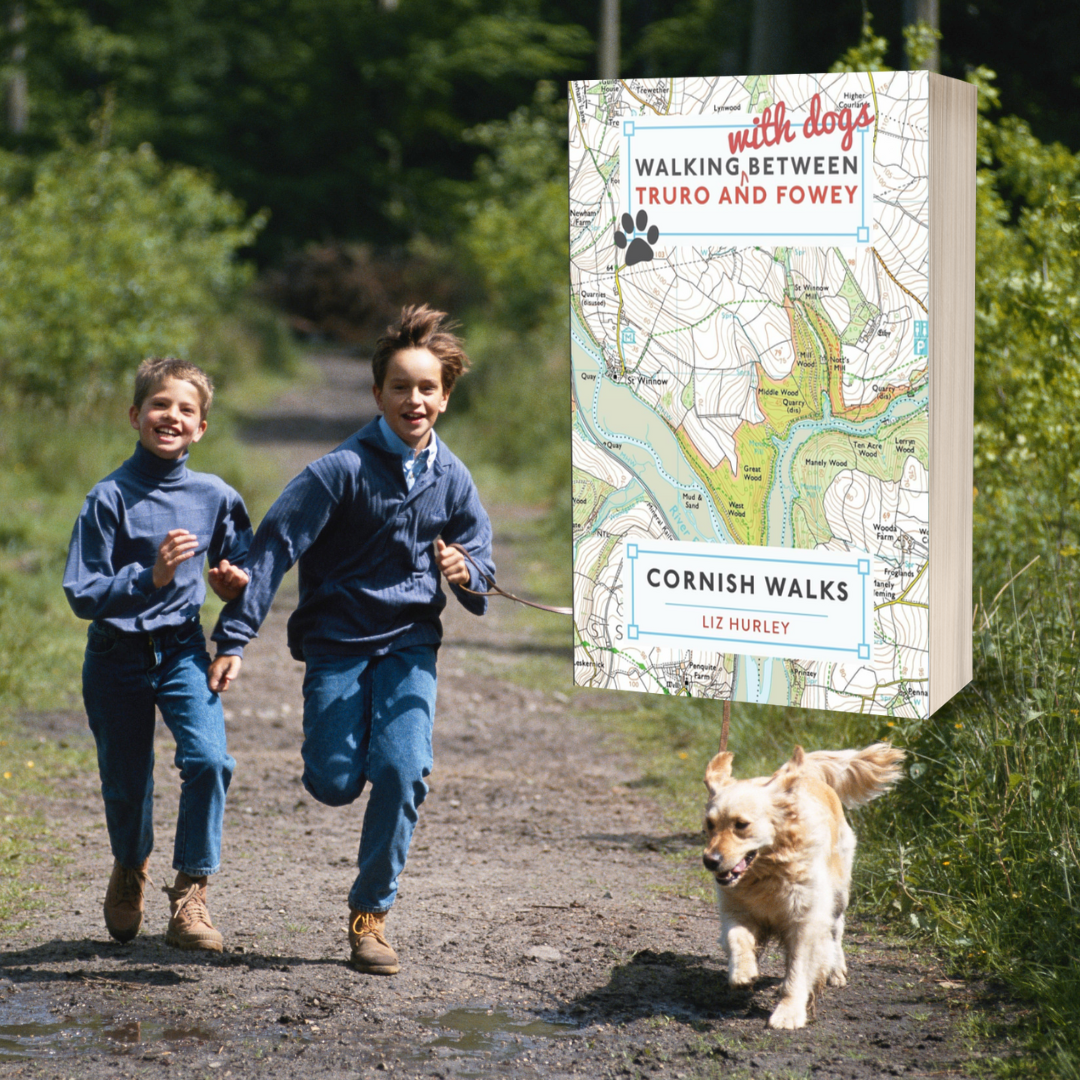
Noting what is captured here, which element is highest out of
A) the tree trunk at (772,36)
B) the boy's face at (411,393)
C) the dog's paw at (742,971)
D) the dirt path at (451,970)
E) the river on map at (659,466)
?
the tree trunk at (772,36)

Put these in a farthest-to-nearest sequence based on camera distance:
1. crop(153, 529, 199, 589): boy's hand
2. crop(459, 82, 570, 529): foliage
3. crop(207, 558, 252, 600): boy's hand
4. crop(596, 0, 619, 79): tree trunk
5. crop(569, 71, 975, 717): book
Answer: crop(596, 0, 619, 79): tree trunk < crop(459, 82, 570, 529): foliage < crop(207, 558, 252, 600): boy's hand < crop(153, 529, 199, 589): boy's hand < crop(569, 71, 975, 717): book

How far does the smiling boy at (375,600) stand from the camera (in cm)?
429

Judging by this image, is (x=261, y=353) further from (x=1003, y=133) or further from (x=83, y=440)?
(x=1003, y=133)

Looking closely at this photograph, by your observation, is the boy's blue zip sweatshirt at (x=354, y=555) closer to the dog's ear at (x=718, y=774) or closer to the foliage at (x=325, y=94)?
the dog's ear at (x=718, y=774)

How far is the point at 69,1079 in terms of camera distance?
11.9 feet

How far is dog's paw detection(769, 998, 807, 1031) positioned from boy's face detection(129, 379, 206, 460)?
2388 millimetres

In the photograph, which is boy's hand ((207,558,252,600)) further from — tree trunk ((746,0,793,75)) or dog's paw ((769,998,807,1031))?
tree trunk ((746,0,793,75))

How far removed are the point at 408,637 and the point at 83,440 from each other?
10636 mm

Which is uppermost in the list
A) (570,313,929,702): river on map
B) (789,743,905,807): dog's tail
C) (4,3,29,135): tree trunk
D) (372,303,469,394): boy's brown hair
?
(4,3,29,135): tree trunk

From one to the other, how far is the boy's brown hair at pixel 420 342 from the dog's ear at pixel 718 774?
1.43 metres

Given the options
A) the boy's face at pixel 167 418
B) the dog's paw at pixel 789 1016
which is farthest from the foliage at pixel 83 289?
the dog's paw at pixel 789 1016

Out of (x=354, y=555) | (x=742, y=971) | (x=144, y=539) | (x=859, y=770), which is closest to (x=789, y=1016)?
(x=742, y=971)

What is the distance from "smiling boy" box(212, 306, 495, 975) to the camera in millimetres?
4289

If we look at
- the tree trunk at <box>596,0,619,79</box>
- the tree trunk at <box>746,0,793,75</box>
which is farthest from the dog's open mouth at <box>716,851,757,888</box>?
the tree trunk at <box>596,0,619,79</box>
